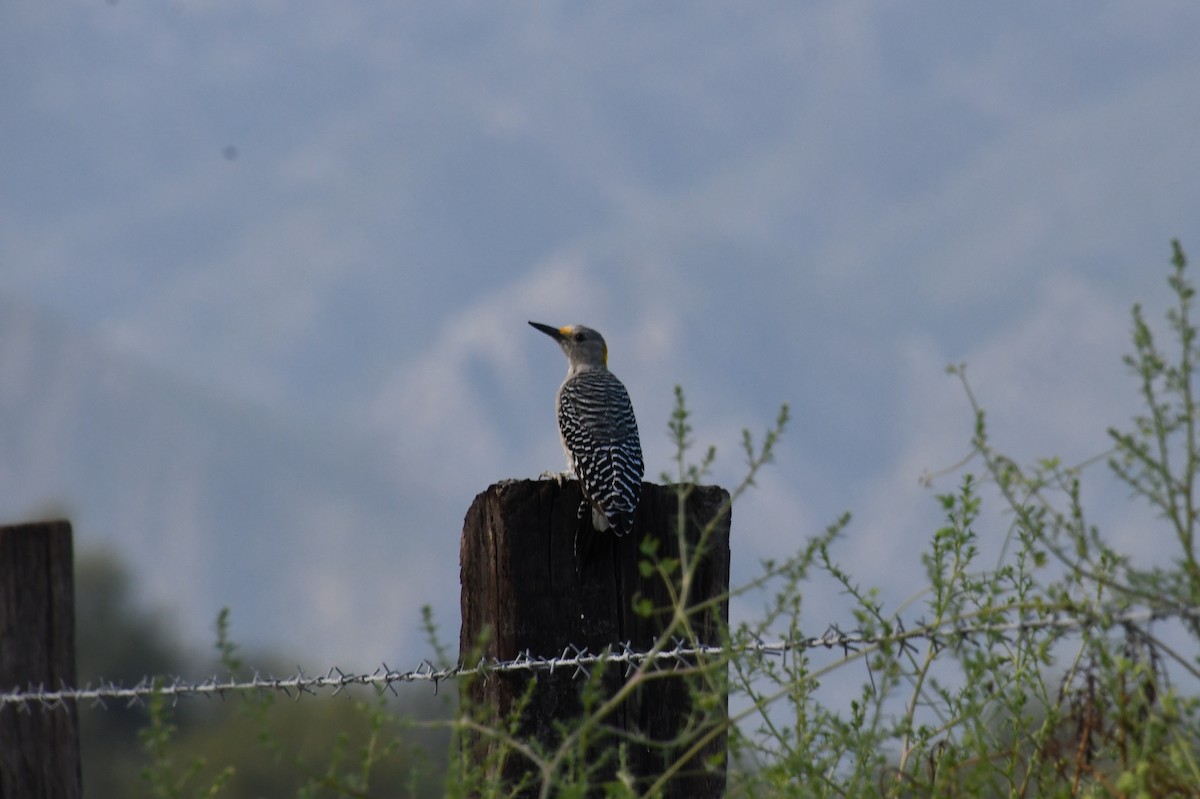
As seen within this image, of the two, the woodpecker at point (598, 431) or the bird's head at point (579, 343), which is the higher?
the bird's head at point (579, 343)

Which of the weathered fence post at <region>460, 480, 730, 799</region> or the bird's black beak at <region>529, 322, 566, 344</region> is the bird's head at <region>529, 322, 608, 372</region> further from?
the weathered fence post at <region>460, 480, 730, 799</region>

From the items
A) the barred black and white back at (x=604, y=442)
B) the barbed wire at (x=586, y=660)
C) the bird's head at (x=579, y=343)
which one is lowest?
the barbed wire at (x=586, y=660)

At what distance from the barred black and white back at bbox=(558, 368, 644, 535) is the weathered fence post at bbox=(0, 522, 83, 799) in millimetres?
1925

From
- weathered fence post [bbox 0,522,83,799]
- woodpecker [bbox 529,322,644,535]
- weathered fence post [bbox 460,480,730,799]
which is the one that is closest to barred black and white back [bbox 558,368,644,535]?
woodpecker [bbox 529,322,644,535]

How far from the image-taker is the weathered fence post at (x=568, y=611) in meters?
4.21

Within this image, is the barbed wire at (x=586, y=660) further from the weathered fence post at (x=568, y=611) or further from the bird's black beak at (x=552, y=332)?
the bird's black beak at (x=552, y=332)

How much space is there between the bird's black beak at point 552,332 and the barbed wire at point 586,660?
17.8 feet

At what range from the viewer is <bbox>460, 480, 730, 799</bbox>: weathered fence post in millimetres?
4207

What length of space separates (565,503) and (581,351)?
526 cm

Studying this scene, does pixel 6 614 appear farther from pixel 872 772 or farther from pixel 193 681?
pixel 872 772

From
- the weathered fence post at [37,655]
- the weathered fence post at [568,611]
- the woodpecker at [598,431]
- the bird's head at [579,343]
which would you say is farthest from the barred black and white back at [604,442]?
the weathered fence post at [37,655]

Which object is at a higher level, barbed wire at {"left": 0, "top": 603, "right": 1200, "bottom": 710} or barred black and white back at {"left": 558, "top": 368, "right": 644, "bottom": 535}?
barred black and white back at {"left": 558, "top": 368, "right": 644, "bottom": 535}

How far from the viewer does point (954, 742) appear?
131 inches

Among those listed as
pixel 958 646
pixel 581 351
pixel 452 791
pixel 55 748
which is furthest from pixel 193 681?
pixel 581 351
